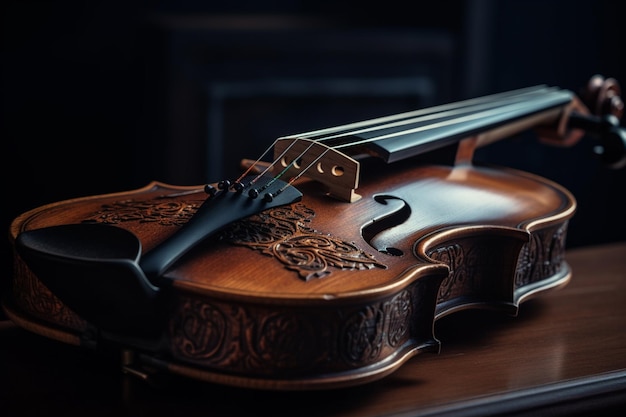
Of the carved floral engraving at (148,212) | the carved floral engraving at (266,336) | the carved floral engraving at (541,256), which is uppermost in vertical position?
the carved floral engraving at (148,212)

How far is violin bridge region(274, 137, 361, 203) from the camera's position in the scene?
33.8 inches

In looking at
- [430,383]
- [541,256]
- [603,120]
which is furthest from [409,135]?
[603,120]

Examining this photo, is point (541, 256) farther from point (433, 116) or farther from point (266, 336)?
point (266, 336)

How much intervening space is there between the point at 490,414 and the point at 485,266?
19 cm

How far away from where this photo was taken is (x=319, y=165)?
87 centimetres

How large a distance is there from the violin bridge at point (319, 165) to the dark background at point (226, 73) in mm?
1006

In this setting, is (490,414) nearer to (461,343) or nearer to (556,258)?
(461,343)

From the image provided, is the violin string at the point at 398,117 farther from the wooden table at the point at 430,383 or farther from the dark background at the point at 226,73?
the dark background at the point at 226,73

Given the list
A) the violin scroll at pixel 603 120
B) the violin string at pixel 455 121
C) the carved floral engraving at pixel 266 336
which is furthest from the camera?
the violin scroll at pixel 603 120

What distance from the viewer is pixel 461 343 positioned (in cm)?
89

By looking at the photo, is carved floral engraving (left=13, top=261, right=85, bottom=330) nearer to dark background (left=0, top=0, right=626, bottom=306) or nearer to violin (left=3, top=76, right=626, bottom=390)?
violin (left=3, top=76, right=626, bottom=390)

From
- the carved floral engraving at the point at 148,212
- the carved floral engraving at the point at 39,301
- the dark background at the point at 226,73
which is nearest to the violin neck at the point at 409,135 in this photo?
the carved floral engraving at the point at 148,212

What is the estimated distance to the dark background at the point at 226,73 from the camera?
1.94 meters

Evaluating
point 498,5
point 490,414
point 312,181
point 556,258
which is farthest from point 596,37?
point 490,414
